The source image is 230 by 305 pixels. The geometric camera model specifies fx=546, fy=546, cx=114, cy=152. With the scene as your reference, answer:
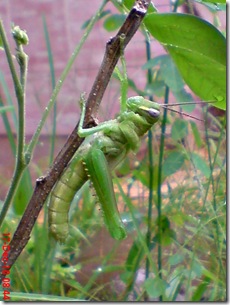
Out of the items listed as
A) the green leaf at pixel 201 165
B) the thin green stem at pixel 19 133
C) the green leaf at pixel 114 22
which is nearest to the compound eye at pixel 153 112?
the thin green stem at pixel 19 133

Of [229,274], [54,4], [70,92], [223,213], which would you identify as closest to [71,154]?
[229,274]

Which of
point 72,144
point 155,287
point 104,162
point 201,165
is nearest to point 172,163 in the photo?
point 201,165

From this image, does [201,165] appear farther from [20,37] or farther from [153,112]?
[20,37]

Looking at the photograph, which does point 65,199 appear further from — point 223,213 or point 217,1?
point 223,213

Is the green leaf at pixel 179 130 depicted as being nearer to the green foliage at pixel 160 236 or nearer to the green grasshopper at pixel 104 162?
the green foliage at pixel 160 236

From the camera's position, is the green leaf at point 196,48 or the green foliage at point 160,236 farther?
the green foliage at point 160,236

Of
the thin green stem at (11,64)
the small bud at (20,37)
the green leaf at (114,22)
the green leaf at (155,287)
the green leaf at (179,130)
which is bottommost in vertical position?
the green leaf at (155,287)
